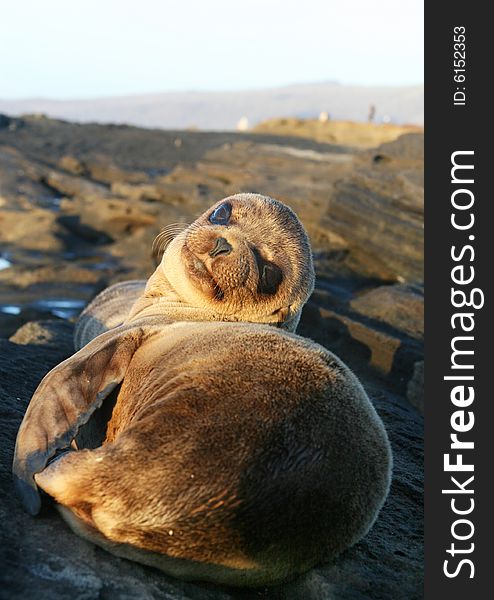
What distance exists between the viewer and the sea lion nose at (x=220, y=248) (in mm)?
4457

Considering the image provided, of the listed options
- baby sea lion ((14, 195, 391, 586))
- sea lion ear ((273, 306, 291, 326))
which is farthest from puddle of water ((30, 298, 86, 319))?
baby sea lion ((14, 195, 391, 586))

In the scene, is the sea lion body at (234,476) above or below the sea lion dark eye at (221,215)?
below

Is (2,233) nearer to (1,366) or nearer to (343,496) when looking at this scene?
(1,366)

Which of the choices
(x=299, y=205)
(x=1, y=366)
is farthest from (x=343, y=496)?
(x=299, y=205)

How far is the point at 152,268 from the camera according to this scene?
45.3ft

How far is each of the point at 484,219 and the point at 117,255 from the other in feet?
44.6

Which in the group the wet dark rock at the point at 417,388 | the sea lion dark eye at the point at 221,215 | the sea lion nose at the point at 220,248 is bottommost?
the wet dark rock at the point at 417,388

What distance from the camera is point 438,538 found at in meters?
3.54

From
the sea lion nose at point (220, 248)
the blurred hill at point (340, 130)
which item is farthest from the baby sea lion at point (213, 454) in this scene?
the blurred hill at point (340, 130)

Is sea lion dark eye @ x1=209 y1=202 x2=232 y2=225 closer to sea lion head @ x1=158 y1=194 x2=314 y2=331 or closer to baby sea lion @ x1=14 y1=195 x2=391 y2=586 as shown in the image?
sea lion head @ x1=158 y1=194 x2=314 y2=331

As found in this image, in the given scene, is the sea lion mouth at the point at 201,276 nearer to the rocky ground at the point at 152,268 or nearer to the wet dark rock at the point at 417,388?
the rocky ground at the point at 152,268

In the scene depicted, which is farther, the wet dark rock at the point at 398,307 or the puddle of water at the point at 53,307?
the puddle of water at the point at 53,307

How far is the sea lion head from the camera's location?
4.41 m

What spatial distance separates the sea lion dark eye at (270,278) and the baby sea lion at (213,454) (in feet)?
1.86
